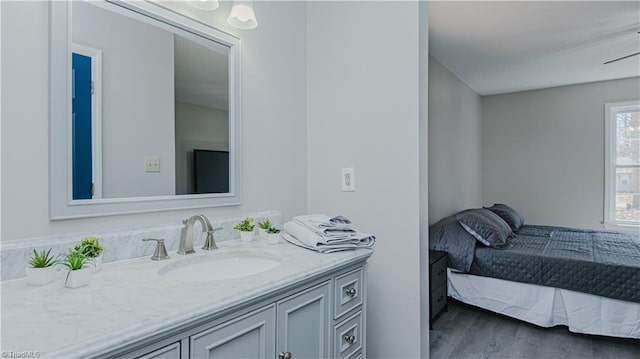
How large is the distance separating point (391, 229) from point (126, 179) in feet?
3.89

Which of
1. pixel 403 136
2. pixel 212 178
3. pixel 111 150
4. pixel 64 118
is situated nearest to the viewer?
pixel 64 118

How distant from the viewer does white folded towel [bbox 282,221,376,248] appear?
4.54 feet

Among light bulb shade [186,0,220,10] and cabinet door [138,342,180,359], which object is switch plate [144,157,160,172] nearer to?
light bulb shade [186,0,220,10]

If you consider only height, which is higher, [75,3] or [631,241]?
[75,3]

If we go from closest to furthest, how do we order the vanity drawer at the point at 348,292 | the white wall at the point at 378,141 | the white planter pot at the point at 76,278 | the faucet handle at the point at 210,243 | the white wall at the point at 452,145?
the white planter pot at the point at 76,278 → the vanity drawer at the point at 348,292 → the faucet handle at the point at 210,243 → the white wall at the point at 378,141 → the white wall at the point at 452,145

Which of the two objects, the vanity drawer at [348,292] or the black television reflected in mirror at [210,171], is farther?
the black television reflected in mirror at [210,171]

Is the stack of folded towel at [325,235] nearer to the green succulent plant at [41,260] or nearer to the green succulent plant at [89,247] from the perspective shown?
the green succulent plant at [89,247]

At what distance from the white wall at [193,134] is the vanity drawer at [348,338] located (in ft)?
2.61

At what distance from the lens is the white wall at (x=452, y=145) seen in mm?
3756

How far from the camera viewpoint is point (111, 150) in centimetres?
121

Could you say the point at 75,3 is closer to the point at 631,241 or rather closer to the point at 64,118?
the point at 64,118

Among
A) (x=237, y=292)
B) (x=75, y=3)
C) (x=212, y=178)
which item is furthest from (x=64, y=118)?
(x=237, y=292)

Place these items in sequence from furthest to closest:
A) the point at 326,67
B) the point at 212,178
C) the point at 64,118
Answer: the point at 326,67
the point at 212,178
the point at 64,118

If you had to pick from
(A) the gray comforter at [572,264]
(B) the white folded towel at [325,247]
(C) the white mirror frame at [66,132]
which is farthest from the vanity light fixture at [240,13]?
(A) the gray comforter at [572,264]
